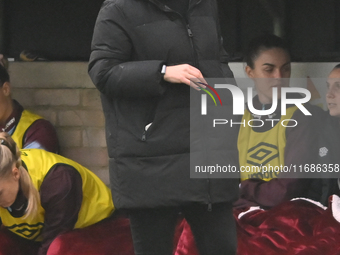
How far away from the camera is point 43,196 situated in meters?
1.94

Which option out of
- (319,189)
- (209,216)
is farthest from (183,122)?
(319,189)

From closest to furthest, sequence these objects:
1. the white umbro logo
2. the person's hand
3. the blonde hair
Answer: the person's hand, the blonde hair, the white umbro logo

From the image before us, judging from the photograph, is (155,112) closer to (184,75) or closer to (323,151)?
(184,75)

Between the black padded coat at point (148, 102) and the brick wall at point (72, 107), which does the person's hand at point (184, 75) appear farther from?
the brick wall at point (72, 107)

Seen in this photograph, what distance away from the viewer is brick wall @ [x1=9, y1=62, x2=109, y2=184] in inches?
100

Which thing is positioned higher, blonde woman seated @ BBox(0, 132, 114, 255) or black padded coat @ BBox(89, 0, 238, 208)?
black padded coat @ BBox(89, 0, 238, 208)

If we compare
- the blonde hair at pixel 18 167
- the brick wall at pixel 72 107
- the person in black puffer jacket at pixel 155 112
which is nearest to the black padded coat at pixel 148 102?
the person in black puffer jacket at pixel 155 112

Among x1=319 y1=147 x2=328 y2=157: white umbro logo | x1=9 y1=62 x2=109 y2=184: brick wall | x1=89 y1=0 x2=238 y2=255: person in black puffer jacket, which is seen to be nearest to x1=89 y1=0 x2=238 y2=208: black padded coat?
x1=89 y1=0 x2=238 y2=255: person in black puffer jacket

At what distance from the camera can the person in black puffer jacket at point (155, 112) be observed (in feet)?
4.14

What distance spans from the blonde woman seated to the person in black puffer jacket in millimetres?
648

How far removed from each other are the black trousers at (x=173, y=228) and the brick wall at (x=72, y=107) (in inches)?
49.1

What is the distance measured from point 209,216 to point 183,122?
25cm

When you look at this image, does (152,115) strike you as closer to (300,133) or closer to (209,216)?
(209,216)

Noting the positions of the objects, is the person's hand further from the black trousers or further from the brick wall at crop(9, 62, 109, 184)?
the brick wall at crop(9, 62, 109, 184)
